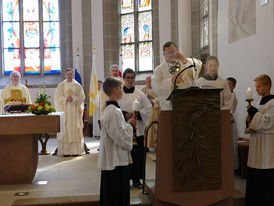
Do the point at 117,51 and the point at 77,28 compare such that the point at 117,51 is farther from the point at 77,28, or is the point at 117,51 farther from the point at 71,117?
the point at 71,117

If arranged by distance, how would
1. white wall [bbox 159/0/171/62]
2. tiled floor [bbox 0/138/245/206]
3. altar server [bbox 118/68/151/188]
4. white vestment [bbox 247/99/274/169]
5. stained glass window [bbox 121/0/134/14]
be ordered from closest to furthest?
white vestment [bbox 247/99/274/169], tiled floor [bbox 0/138/245/206], altar server [bbox 118/68/151/188], white wall [bbox 159/0/171/62], stained glass window [bbox 121/0/134/14]

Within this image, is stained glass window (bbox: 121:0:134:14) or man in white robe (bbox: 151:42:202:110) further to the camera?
stained glass window (bbox: 121:0:134:14)

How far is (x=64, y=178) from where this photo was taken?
6.77 meters

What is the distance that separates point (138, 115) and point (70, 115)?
4.09 m

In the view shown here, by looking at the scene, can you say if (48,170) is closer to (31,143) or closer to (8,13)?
(31,143)

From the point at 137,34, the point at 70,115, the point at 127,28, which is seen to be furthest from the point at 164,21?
the point at 70,115

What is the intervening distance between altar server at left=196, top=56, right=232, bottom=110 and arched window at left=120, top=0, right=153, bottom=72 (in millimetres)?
8111

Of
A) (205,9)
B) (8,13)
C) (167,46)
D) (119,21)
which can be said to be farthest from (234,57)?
(8,13)

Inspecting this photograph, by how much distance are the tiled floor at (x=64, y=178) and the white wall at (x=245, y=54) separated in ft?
7.77

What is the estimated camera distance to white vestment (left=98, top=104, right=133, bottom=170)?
14.4 ft

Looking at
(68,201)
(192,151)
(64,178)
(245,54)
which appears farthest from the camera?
(245,54)

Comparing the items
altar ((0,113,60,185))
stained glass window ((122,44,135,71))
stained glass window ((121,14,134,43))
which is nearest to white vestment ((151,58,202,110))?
altar ((0,113,60,185))

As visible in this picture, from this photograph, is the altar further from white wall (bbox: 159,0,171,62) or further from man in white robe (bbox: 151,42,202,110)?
white wall (bbox: 159,0,171,62)

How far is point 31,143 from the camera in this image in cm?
655
